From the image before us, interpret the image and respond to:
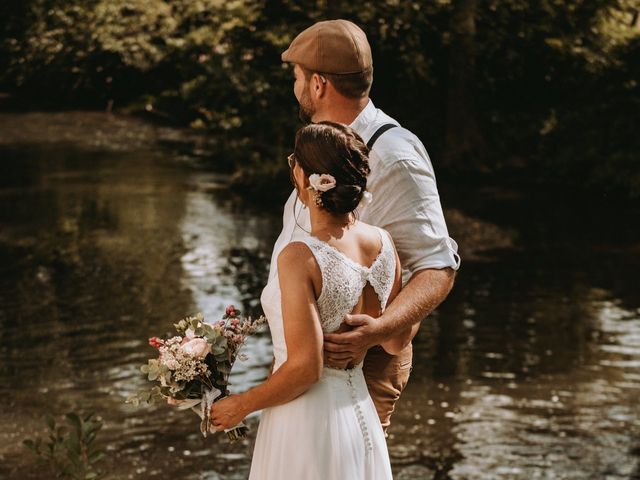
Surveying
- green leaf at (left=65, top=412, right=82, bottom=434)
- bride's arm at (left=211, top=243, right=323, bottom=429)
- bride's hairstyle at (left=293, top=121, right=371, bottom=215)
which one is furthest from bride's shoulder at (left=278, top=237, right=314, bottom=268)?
green leaf at (left=65, top=412, right=82, bottom=434)

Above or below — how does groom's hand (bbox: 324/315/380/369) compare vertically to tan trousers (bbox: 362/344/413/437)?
above

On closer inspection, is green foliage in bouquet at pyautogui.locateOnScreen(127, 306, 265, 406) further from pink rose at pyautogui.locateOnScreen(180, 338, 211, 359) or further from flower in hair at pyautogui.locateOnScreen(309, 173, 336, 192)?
flower in hair at pyautogui.locateOnScreen(309, 173, 336, 192)

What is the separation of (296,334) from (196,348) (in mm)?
289

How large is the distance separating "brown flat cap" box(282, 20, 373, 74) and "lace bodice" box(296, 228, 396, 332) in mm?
486

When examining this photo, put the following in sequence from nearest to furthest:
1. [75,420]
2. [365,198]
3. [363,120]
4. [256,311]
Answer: [365,198] → [363,120] → [75,420] → [256,311]

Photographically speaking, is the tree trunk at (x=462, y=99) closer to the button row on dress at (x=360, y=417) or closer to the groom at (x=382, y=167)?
the groom at (x=382, y=167)

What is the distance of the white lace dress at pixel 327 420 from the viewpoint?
115 inches

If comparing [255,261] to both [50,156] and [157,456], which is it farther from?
[50,156]

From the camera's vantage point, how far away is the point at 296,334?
2830mm

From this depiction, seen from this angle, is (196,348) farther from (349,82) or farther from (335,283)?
(349,82)

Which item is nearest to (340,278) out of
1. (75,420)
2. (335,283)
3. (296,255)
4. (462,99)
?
(335,283)

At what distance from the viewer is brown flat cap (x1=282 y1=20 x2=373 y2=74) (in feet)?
10.0

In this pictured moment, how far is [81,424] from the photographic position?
171 inches

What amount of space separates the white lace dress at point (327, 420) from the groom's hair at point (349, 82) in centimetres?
39
